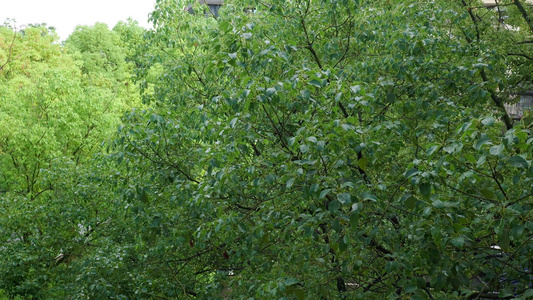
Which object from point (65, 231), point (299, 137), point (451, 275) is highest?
point (299, 137)

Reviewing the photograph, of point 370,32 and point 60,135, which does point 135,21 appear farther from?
point 370,32

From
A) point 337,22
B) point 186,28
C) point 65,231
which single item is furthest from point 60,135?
point 337,22

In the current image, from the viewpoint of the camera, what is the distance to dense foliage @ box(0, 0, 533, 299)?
206 inches

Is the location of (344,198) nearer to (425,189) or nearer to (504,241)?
(425,189)

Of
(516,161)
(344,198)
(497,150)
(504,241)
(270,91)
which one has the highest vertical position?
(270,91)

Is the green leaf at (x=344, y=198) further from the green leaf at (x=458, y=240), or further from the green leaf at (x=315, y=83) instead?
the green leaf at (x=315, y=83)

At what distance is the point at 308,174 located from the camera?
522 cm

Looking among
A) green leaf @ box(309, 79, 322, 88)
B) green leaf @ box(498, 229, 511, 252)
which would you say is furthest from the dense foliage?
green leaf @ box(309, 79, 322, 88)

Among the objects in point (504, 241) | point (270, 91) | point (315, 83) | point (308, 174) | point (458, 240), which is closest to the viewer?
point (504, 241)

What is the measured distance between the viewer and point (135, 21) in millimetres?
46250

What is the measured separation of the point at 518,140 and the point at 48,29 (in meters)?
38.9

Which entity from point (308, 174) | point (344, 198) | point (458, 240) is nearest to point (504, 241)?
point (458, 240)

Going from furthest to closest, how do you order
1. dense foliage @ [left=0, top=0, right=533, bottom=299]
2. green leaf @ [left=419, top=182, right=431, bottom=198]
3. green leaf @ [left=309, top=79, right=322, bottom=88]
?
green leaf @ [left=309, top=79, right=322, bottom=88], dense foliage @ [left=0, top=0, right=533, bottom=299], green leaf @ [left=419, top=182, right=431, bottom=198]

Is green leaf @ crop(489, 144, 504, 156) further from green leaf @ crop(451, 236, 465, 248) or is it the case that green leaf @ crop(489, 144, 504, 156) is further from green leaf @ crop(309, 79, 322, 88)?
green leaf @ crop(309, 79, 322, 88)
